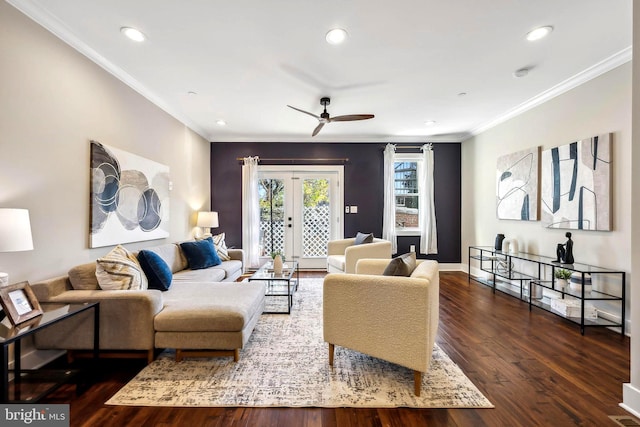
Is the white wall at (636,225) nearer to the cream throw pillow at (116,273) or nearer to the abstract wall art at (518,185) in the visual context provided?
the abstract wall art at (518,185)

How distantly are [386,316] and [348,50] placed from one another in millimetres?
2302

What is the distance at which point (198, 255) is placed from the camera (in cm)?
374

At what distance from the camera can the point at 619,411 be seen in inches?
64.1

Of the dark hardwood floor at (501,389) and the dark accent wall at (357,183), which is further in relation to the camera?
A: the dark accent wall at (357,183)

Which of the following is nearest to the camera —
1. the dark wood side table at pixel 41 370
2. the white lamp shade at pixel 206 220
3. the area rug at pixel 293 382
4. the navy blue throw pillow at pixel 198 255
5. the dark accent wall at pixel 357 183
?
the dark wood side table at pixel 41 370

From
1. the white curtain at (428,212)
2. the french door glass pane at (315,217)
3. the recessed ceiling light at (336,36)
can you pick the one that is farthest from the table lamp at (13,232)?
the white curtain at (428,212)

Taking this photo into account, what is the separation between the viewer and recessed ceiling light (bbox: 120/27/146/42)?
226 centimetres

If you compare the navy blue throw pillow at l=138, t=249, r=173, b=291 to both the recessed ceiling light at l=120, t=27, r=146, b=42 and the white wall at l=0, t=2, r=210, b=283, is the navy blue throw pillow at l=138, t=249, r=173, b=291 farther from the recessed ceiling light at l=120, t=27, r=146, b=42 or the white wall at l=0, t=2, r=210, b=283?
the recessed ceiling light at l=120, t=27, r=146, b=42

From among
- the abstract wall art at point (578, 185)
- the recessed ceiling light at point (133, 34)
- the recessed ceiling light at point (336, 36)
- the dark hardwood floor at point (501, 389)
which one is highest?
the recessed ceiling light at point (133, 34)

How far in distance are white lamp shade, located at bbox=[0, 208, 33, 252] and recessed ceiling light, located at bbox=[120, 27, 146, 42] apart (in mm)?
1615

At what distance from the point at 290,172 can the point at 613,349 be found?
16.1ft

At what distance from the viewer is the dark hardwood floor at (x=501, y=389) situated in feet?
5.15

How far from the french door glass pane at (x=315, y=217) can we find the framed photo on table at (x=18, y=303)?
4210 mm

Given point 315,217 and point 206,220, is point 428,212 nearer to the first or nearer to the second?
point 315,217
